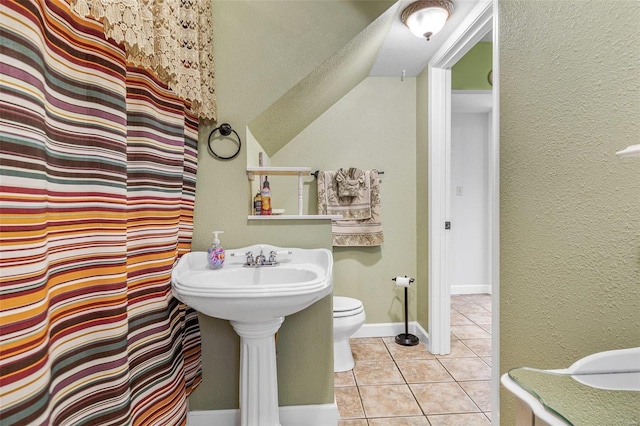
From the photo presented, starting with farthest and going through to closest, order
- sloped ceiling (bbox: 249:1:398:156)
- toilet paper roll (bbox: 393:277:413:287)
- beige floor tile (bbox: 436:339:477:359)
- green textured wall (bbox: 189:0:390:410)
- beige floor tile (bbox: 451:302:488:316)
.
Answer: beige floor tile (bbox: 451:302:488:316) → toilet paper roll (bbox: 393:277:413:287) → beige floor tile (bbox: 436:339:477:359) → sloped ceiling (bbox: 249:1:398:156) → green textured wall (bbox: 189:0:390:410)

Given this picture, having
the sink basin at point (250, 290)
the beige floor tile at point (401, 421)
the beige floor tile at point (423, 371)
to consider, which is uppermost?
the sink basin at point (250, 290)

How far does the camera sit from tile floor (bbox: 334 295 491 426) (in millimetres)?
1646

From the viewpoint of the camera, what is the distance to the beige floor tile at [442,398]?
170 cm

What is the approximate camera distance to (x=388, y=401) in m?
1.78

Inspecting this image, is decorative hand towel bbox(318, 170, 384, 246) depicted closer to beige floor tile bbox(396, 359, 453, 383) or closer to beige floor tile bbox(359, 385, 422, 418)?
beige floor tile bbox(396, 359, 453, 383)

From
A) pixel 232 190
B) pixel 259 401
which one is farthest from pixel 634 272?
pixel 232 190

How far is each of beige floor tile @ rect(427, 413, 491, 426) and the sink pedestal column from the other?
82cm

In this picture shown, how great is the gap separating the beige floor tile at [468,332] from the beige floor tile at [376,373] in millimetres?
778

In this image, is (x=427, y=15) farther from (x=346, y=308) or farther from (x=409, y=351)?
(x=409, y=351)

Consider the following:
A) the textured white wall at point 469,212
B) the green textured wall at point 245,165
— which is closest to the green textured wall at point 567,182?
the green textured wall at point 245,165

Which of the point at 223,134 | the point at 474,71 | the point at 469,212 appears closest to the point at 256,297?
the point at 223,134

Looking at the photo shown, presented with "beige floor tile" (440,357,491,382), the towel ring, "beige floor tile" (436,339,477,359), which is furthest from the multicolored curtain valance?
"beige floor tile" (436,339,477,359)

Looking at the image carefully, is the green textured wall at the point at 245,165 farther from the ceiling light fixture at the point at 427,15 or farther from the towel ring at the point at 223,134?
the ceiling light fixture at the point at 427,15

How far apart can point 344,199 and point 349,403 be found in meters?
1.38
